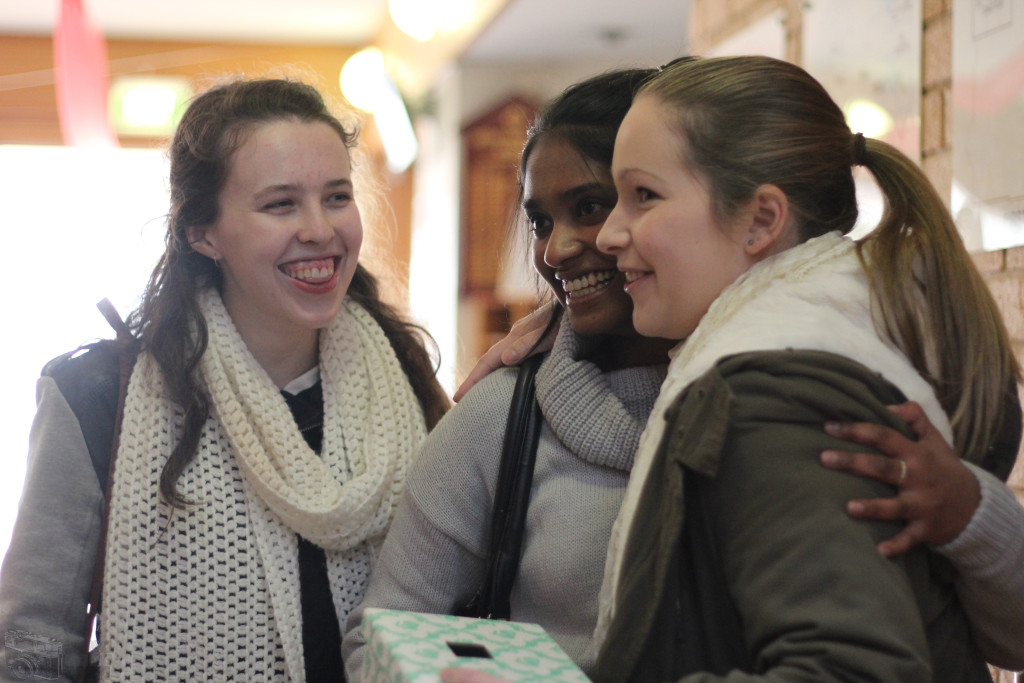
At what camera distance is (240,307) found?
6.41ft

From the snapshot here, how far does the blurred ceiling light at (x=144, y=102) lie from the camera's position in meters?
7.21

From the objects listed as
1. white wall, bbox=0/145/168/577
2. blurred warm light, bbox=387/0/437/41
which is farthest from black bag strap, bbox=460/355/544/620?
white wall, bbox=0/145/168/577

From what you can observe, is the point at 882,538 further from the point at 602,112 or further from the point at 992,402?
the point at 602,112

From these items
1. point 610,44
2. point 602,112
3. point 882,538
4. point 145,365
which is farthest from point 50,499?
point 610,44

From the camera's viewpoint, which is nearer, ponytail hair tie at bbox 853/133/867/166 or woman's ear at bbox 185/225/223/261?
ponytail hair tie at bbox 853/133/867/166

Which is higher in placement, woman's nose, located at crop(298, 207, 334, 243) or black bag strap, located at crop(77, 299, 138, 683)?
woman's nose, located at crop(298, 207, 334, 243)

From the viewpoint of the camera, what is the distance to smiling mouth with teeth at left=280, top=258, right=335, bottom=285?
186cm

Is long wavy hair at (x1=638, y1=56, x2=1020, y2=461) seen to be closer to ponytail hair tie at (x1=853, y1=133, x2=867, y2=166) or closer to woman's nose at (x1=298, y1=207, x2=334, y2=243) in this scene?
ponytail hair tie at (x1=853, y1=133, x2=867, y2=166)

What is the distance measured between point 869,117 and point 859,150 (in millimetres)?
1262

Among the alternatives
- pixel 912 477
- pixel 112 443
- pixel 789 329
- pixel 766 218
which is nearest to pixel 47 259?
pixel 112 443

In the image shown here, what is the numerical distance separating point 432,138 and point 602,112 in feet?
17.1

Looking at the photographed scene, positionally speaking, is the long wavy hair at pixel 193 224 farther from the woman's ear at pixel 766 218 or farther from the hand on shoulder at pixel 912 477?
the hand on shoulder at pixel 912 477

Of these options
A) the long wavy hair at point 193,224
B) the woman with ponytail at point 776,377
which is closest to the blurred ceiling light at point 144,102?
the long wavy hair at point 193,224

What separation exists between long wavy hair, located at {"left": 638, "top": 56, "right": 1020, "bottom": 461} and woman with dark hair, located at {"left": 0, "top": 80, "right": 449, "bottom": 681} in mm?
892
